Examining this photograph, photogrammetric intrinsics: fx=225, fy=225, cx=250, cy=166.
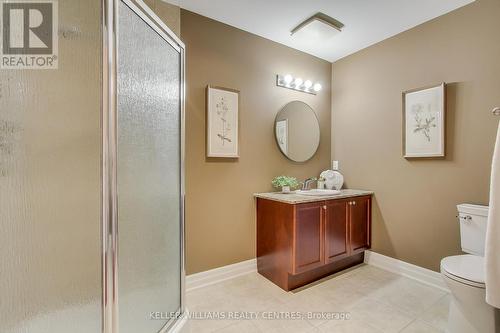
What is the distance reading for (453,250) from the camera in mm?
1911

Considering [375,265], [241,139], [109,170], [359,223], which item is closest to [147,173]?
[109,170]

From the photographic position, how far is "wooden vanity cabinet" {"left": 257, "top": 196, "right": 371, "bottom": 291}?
193 centimetres

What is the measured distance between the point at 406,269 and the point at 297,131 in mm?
1769

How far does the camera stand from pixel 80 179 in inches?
43.2

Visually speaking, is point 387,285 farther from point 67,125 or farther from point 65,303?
point 67,125

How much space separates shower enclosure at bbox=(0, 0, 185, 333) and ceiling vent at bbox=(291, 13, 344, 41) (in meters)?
1.45

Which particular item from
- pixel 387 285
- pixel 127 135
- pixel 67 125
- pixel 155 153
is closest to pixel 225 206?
pixel 155 153

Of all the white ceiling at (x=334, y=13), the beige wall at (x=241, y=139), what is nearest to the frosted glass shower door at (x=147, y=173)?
the beige wall at (x=241, y=139)

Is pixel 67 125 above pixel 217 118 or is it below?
below

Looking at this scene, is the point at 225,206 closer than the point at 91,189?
No

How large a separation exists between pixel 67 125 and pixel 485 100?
282cm

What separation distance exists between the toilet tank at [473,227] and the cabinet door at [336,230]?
86 cm

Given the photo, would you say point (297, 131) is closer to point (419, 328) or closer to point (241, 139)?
point (241, 139)

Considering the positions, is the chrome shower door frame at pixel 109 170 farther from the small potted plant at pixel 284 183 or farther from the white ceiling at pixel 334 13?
the small potted plant at pixel 284 183
